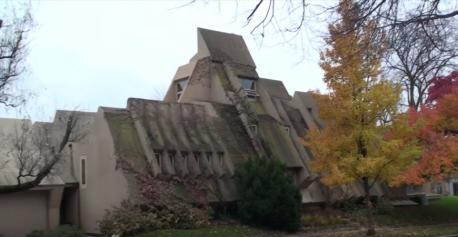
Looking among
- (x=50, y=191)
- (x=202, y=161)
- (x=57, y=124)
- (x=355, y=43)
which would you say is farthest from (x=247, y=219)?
(x=355, y=43)

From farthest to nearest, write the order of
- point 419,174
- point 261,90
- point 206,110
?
point 261,90 < point 206,110 < point 419,174

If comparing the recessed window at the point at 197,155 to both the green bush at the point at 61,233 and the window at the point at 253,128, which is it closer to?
the window at the point at 253,128

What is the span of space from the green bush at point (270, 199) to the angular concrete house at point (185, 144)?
170 cm

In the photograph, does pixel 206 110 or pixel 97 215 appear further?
pixel 206 110

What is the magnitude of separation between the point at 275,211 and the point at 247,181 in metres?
2.17

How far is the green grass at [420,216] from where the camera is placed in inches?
1295

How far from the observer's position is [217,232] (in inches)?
1007

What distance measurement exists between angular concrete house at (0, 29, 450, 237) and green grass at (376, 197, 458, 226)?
2519 mm

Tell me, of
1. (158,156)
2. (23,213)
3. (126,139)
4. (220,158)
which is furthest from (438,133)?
(23,213)

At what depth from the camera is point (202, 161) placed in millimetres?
30641

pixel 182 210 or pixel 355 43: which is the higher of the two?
pixel 355 43

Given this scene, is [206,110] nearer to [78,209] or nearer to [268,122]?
Result: [268,122]

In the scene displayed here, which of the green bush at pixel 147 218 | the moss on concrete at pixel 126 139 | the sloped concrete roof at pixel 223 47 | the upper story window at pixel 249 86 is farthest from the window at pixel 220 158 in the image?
the sloped concrete roof at pixel 223 47

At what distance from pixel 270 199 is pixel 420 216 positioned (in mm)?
11656
